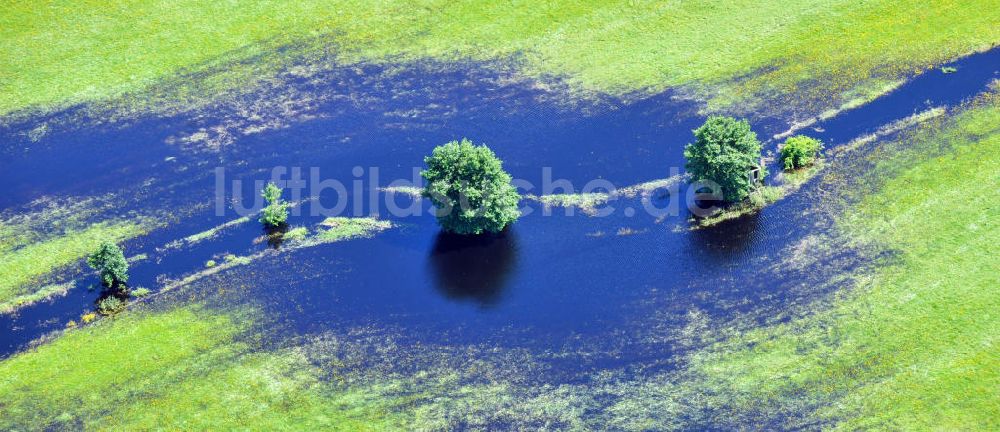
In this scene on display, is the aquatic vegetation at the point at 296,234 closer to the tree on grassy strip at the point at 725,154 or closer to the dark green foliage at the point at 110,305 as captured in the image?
the dark green foliage at the point at 110,305

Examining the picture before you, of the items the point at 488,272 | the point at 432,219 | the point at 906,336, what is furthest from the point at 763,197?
the point at 432,219

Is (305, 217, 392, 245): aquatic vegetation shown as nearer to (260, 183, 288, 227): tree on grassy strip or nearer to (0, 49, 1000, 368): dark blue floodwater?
(0, 49, 1000, 368): dark blue floodwater

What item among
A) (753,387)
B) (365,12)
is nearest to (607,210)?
(753,387)

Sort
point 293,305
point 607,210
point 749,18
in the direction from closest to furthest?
point 293,305 → point 607,210 → point 749,18

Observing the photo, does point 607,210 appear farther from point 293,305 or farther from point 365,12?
point 365,12

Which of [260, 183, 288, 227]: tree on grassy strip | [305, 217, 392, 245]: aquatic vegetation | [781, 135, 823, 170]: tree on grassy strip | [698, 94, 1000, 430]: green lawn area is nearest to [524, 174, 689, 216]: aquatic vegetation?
[781, 135, 823, 170]: tree on grassy strip

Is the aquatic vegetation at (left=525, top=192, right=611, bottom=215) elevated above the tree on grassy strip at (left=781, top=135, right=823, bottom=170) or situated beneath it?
situated beneath
